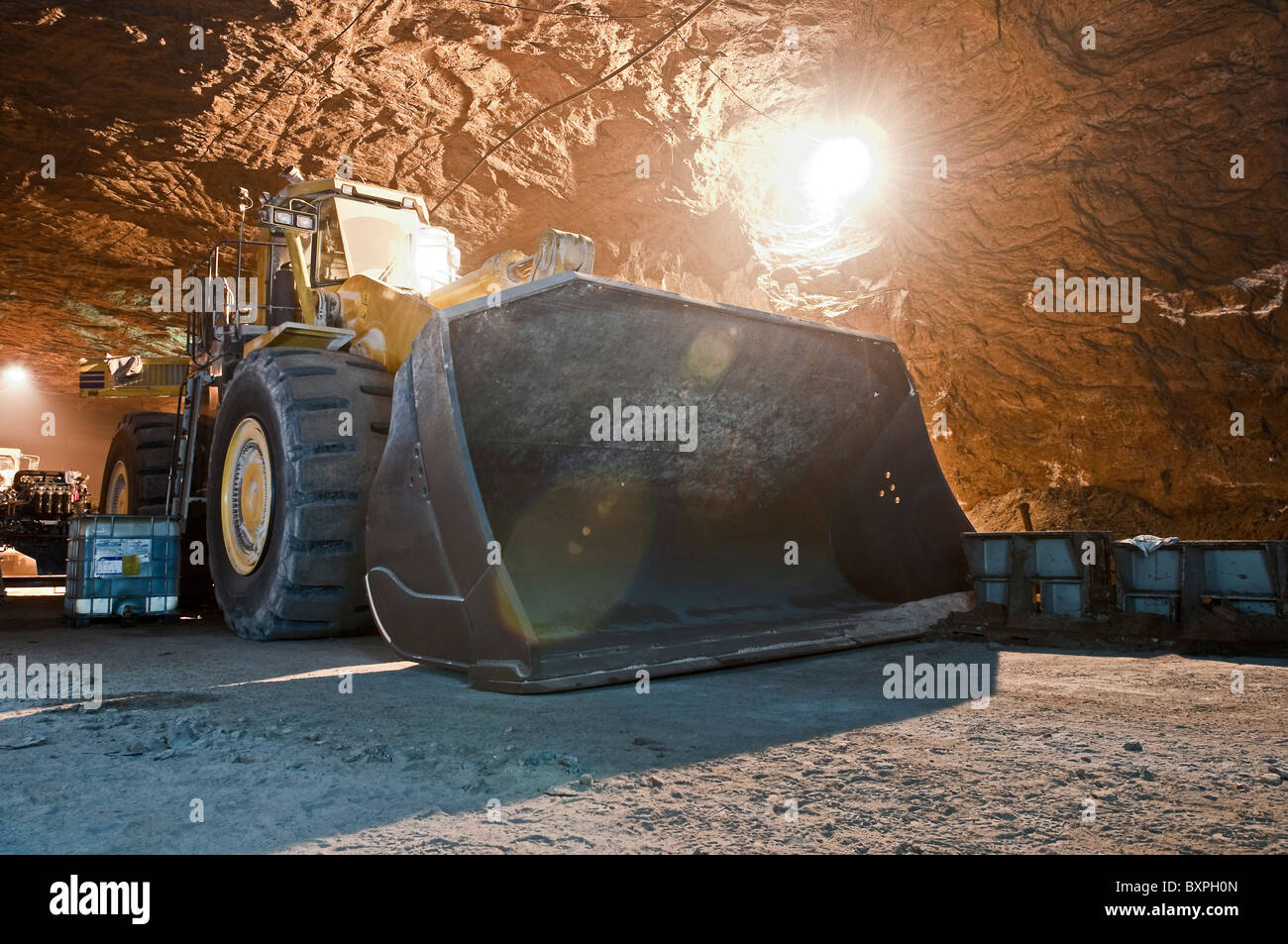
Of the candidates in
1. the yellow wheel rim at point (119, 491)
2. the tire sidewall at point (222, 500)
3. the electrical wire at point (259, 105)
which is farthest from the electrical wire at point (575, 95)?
the tire sidewall at point (222, 500)

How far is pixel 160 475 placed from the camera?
26.6 feet

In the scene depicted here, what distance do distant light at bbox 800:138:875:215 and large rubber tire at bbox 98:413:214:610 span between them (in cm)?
722

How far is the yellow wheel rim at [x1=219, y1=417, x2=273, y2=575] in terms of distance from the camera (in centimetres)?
547

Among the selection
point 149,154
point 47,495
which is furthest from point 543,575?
point 47,495

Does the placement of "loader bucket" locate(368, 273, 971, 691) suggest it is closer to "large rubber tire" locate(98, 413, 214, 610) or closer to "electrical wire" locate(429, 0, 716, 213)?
"large rubber tire" locate(98, 413, 214, 610)

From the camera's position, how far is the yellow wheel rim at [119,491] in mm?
8438

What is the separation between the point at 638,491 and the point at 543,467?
646 mm

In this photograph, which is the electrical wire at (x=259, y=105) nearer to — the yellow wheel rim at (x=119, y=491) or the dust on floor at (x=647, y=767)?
the yellow wheel rim at (x=119, y=491)

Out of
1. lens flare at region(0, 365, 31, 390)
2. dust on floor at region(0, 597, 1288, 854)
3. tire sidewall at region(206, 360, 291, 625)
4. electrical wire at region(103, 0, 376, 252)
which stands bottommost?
dust on floor at region(0, 597, 1288, 854)

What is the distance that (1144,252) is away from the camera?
822cm

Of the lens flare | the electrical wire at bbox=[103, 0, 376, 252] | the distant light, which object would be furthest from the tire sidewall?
the lens flare

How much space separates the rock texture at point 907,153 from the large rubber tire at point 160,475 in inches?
121

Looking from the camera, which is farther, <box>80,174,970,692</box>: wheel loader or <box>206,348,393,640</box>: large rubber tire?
<box>206,348,393,640</box>: large rubber tire
